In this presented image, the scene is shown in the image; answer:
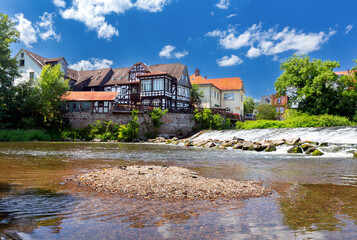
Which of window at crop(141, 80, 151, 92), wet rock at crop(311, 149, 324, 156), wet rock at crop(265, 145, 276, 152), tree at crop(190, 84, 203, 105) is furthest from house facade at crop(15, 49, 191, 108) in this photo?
wet rock at crop(311, 149, 324, 156)

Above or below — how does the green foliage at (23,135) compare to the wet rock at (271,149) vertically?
above

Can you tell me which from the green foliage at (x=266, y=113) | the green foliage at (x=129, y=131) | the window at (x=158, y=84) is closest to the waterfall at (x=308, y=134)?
the green foliage at (x=129, y=131)

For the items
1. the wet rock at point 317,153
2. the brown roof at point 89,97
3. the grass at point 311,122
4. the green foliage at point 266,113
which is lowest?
the wet rock at point 317,153

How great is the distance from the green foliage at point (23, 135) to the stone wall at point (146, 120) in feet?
15.2

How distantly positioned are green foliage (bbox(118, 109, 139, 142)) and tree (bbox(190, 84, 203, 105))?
16.8 meters

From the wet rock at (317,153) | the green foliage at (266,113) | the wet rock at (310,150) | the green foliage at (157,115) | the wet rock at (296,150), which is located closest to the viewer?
the wet rock at (317,153)

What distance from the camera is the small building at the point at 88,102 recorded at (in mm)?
37688

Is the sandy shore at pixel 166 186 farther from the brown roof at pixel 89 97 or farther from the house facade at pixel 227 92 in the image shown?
the house facade at pixel 227 92

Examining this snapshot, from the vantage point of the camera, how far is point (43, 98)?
34062mm

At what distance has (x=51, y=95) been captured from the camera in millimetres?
34781

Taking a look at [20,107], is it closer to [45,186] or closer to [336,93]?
[45,186]

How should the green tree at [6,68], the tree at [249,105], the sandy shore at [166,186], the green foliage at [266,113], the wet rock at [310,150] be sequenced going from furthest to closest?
the tree at [249,105] → the green foliage at [266,113] → the green tree at [6,68] → the wet rock at [310,150] → the sandy shore at [166,186]

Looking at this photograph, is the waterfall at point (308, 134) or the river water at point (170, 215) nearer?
the river water at point (170, 215)

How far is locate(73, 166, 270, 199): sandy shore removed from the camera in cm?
507
